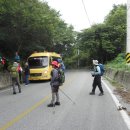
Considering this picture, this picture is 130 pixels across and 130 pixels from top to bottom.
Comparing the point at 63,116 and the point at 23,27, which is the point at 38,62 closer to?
the point at 23,27

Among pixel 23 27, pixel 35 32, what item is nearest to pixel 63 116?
pixel 23 27

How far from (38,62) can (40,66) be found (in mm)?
507

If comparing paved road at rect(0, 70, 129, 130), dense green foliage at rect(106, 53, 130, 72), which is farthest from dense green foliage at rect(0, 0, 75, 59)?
paved road at rect(0, 70, 129, 130)

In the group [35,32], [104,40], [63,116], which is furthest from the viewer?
[104,40]

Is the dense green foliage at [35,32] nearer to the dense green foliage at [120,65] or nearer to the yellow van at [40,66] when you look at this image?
the yellow van at [40,66]

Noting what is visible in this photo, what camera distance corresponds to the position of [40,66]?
30.6 metres

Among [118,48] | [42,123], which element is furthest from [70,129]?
[118,48]

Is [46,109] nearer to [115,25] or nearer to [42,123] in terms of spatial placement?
[42,123]

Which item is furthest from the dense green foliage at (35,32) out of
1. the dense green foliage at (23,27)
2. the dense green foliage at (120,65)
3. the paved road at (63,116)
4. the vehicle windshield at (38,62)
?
the paved road at (63,116)

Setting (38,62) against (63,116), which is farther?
(38,62)

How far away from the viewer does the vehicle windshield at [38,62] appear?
3072 cm

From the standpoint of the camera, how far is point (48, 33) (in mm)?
37250

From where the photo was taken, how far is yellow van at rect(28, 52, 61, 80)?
97.5 feet

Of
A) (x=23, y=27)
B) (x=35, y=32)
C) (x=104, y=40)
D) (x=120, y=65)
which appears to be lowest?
(x=120, y=65)
